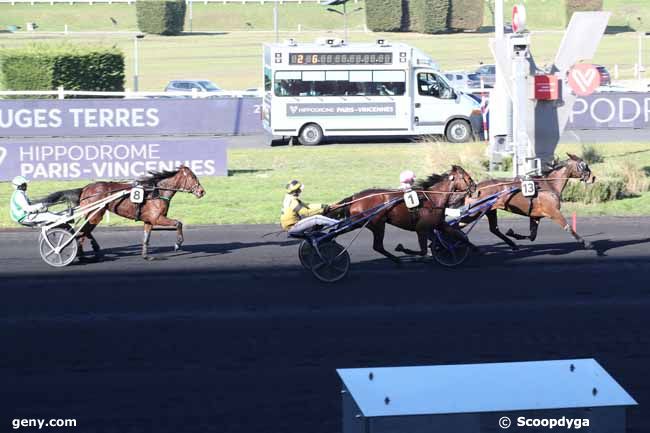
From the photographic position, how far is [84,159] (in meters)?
22.2

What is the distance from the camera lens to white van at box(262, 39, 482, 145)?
30.6 meters

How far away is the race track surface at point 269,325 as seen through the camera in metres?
9.07

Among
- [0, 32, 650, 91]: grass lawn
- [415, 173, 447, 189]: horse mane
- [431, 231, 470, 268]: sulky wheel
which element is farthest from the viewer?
[0, 32, 650, 91]: grass lawn

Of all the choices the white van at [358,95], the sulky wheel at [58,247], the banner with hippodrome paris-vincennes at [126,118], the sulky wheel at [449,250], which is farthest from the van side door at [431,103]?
the sulky wheel at [58,247]

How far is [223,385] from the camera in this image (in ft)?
31.3

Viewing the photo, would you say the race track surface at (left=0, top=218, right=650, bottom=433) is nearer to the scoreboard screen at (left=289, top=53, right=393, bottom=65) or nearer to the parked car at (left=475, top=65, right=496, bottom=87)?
the scoreboard screen at (left=289, top=53, right=393, bottom=65)

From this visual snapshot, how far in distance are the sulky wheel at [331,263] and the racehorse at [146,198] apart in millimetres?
2343

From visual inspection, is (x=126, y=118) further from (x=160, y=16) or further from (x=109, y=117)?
(x=160, y=16)

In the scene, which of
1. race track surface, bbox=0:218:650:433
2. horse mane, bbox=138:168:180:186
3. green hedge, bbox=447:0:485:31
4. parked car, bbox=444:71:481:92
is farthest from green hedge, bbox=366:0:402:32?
horse mane, bbox=138:168:180:186

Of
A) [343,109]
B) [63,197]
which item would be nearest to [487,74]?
[343,109]

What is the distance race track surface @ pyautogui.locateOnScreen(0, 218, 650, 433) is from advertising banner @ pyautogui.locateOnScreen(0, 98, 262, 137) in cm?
1538

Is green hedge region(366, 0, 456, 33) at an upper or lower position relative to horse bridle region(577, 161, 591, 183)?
upper

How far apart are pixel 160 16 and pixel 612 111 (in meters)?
49.3

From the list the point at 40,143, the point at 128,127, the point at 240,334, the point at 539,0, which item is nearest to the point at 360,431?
the point at 240,334
